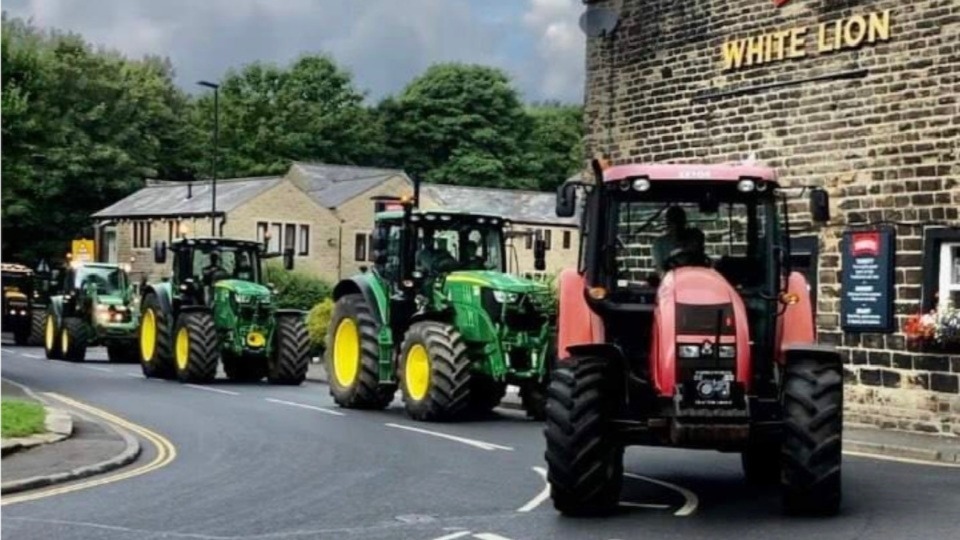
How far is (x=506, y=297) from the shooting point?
19.6 m

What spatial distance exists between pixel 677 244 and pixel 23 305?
41.3 meters

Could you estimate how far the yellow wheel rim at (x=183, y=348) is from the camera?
27.5 m

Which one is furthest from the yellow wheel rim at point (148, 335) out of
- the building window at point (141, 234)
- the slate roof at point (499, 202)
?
the slate roof at point (499, 202)

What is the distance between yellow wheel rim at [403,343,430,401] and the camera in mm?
19609

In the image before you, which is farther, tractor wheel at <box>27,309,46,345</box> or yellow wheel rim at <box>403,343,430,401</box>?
tractor wheel at <box>27,309,46,345</box>

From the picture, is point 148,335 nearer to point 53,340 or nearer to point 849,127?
point 53,340

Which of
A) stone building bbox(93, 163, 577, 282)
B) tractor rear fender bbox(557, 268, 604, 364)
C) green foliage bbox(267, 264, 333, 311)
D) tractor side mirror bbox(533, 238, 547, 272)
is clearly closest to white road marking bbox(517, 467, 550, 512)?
tractor rear fender bbox(557, 268, 604, 364)

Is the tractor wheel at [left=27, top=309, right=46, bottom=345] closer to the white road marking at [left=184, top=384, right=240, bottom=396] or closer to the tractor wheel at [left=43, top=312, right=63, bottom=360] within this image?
the tractor wheel at [left=43, top=312, right=63, bottom=360]

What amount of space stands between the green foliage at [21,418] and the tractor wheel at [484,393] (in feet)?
18.6

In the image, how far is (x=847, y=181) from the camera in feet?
69.3

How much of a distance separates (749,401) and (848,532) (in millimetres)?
1209

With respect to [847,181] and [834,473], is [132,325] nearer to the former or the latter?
[847,181]

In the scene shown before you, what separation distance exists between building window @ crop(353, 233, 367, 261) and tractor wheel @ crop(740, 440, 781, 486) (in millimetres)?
59558

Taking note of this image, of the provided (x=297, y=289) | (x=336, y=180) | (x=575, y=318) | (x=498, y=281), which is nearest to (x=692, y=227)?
(x=575, y=318)
